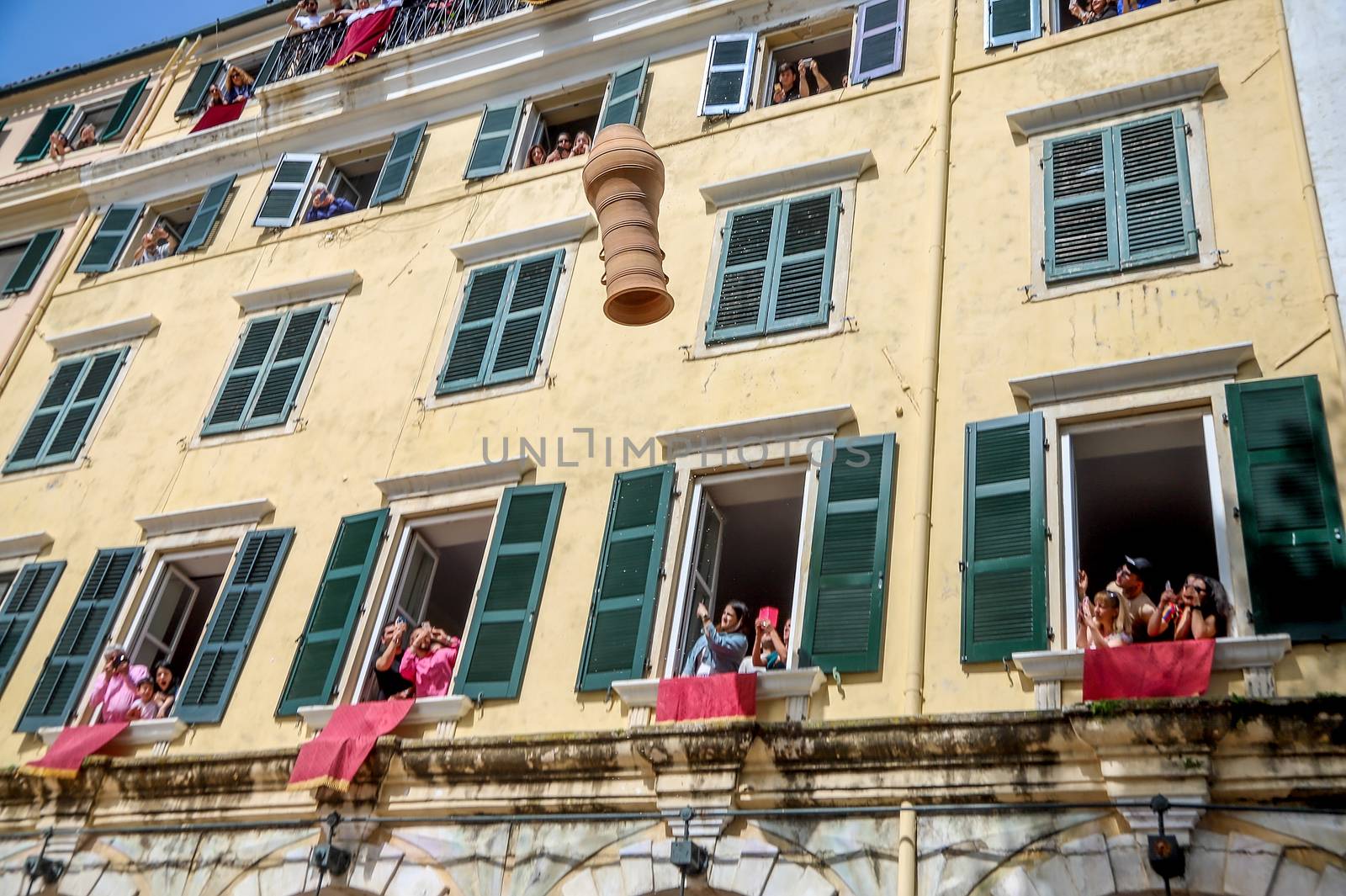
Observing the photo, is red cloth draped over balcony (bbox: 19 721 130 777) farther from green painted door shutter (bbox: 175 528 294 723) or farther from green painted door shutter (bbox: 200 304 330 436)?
green painted door shutter (bbox: 200 304 330 436)

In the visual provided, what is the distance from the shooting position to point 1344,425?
838cm

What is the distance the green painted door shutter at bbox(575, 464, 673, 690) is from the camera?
9641 mm

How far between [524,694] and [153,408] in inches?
255

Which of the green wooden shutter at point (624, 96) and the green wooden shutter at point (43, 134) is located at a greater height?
the green wooden shutter at point (43, 134)

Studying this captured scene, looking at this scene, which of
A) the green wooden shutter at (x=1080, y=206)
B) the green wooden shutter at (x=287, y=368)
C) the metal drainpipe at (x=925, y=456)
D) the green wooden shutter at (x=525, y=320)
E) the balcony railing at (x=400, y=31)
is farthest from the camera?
the balcony railing at (x=400, y=31)

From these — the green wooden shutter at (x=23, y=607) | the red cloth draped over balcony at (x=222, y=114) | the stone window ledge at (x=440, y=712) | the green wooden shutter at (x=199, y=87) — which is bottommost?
the stone window ledge at (x=440, y=712)

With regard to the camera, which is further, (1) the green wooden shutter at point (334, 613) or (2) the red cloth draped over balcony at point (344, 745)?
(1) the green wooden shutter at point (334, 613)

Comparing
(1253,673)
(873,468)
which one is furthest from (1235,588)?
(873,468)

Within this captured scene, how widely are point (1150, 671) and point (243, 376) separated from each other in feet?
31.2

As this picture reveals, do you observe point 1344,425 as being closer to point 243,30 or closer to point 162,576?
point 162,576

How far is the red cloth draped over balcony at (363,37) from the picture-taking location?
54.3 feet

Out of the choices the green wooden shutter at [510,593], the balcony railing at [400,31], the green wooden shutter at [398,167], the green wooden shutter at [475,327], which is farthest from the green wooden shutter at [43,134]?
the green wooden shutter at [510,593]

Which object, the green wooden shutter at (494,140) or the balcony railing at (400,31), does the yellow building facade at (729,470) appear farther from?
the balcony railing at (400,31)

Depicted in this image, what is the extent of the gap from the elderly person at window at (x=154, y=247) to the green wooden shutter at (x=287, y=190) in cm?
155
